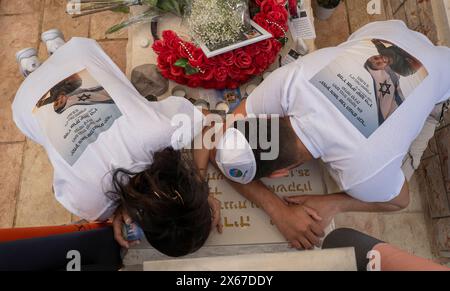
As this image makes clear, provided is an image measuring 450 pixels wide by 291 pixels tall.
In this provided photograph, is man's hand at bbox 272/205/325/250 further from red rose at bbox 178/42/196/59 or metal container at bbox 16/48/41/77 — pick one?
metal container at bbox 16/48/41/77

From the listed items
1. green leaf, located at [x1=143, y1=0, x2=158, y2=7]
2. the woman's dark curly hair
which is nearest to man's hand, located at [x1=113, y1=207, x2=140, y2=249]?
the woman's dark curly hair

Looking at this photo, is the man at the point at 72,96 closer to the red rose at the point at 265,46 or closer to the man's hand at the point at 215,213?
the man's hand at the point at 215,213

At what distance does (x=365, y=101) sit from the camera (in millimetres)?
1089

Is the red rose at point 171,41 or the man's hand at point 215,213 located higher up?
the red rose at point 171,41

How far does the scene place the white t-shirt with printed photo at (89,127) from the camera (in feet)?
3.67

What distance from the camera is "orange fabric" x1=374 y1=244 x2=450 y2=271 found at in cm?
81

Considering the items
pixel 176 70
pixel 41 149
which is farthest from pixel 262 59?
pixel 41 149

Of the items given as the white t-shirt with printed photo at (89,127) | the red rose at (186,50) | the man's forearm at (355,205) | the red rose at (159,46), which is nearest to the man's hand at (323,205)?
the man's forearm at (355,205)

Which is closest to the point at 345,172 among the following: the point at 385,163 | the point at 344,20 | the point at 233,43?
the point at 385,163

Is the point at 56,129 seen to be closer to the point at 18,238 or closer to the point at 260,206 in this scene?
the point at 18,238

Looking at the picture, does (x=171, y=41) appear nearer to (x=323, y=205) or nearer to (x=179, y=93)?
(x=179, y=93)

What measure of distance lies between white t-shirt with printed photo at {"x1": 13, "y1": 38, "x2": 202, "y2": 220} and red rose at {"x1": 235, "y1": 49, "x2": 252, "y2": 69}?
15.3 inches

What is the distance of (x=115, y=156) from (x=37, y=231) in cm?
36

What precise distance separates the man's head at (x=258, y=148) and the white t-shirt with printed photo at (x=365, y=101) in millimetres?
52
